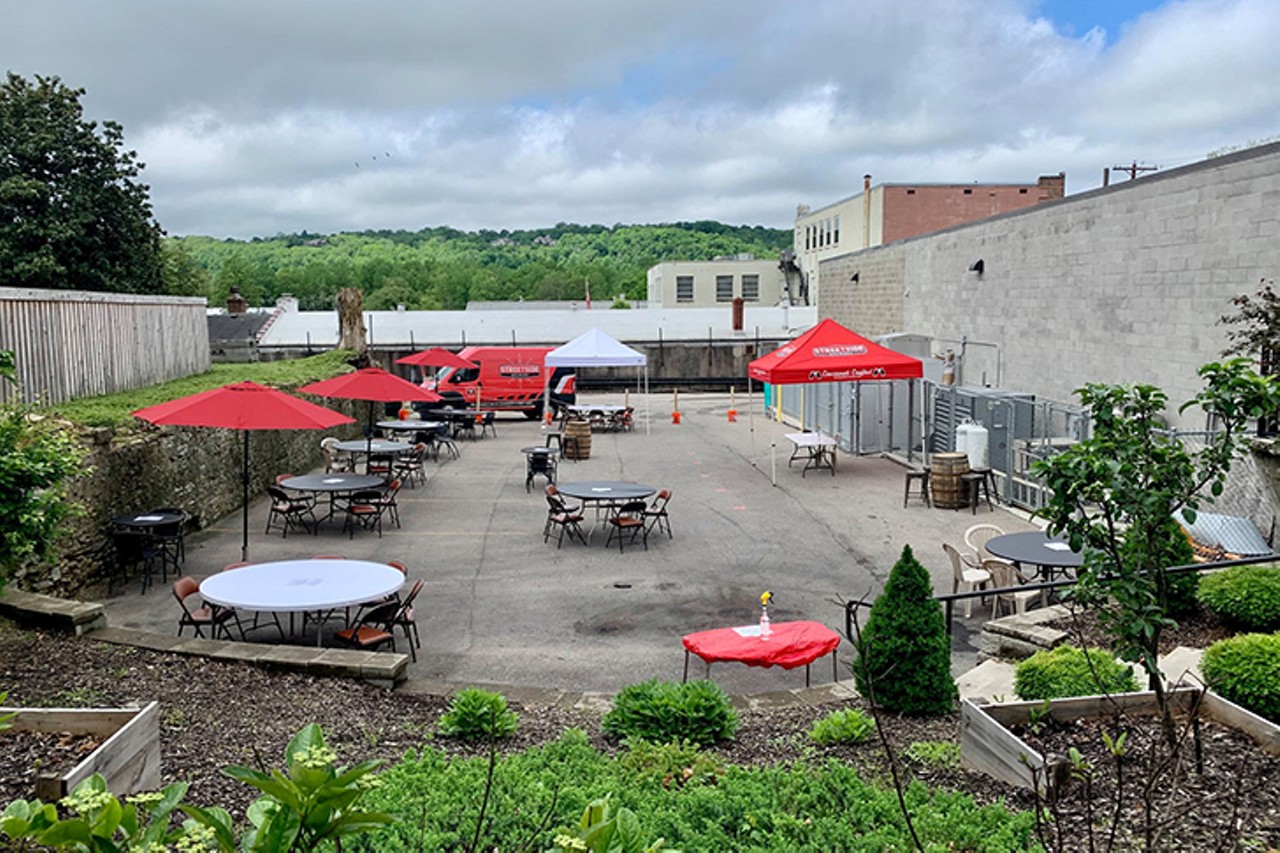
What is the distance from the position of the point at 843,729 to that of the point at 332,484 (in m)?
10.9

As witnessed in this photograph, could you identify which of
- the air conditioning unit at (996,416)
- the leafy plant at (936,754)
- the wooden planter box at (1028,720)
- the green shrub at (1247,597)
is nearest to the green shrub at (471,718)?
the leafy plant at (936,754)

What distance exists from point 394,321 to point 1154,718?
4456 cm

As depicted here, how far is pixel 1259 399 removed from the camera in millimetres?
5582

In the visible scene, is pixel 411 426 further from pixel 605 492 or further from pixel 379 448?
pixel 605 492

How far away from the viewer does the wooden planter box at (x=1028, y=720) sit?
6.07 metres

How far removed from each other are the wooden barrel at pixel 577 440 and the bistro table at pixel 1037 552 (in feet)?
42.0

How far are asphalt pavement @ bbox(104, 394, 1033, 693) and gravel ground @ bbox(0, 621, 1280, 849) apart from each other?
1.58 m

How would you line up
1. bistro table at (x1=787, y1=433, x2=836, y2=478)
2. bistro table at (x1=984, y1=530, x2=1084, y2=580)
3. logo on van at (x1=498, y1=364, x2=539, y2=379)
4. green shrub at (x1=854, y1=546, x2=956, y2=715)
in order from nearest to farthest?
green shrub at (x1=854, y1=546, x2=956, y2=715) < bistro table at (x1=984, y1=530, x2=1084, y2=580) < bistro table at (x1=787, y1=433, x2=836, y2=478) < logo on van at (x1=498, y1=364, x2=539, y2=379)

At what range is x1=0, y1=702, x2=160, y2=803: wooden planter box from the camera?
5.45 meters

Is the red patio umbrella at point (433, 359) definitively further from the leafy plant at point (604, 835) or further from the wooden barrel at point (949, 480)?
the leafy plant at point (604, 835)

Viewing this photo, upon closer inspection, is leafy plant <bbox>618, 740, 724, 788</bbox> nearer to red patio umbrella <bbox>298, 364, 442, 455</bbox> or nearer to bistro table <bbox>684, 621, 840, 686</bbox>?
bistro table <bbox>684, 621, 840, 686</bbox>

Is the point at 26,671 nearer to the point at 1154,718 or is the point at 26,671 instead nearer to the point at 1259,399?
the point at 1154,718

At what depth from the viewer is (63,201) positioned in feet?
110

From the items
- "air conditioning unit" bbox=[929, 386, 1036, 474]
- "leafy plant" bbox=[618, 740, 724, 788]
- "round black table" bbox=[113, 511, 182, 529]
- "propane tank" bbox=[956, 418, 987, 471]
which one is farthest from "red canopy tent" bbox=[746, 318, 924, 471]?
"leafy plant" bbox=[618, 740, 724, 788]
